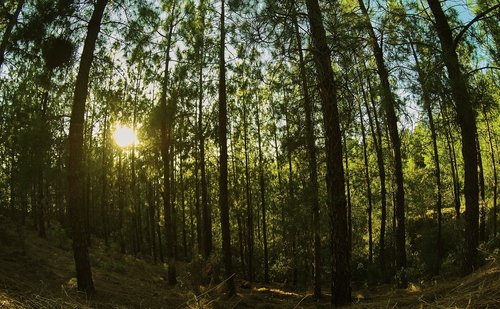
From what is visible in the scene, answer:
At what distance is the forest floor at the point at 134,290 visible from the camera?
10.4 ft

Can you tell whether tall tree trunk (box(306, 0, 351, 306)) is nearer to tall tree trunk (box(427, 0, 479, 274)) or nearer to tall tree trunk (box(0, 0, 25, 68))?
tall tree trunk (box(427, 0, 479, 274))

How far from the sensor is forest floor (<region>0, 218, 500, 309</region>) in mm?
3156

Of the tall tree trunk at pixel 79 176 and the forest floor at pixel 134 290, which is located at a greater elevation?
the tall tree trunk at pixel 79 176

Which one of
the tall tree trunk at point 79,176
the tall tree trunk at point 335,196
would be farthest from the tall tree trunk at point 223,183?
the tall tree trunk at point 335,196

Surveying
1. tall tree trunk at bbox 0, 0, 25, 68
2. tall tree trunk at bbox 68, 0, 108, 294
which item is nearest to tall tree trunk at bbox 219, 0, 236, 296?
tall tree trunk at bbox 68, 0, 108, 294

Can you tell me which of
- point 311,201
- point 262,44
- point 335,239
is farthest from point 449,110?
point 311,201

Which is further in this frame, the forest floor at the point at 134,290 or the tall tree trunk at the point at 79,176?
the tall tree trunk at the point at 79,176

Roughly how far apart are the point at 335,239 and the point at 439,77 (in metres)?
3.05

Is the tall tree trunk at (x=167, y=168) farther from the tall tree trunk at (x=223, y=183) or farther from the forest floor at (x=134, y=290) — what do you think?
the tall tree trunk at (x=223, y=183)

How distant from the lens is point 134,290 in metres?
11.7

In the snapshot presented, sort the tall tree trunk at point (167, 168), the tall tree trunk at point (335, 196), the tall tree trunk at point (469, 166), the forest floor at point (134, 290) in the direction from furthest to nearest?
the tall tree trunk at point (167, 168) → the tall tree trunk at point (469, 166) → the tall tree trunk at point (335, 196) → the forest floor at point (134, 290)

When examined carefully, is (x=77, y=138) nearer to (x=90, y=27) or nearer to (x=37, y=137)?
(x=90, y=27)

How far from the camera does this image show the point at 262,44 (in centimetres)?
480

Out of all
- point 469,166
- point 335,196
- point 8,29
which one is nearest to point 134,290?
point 335,196
